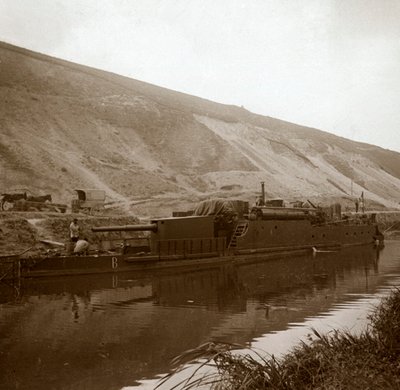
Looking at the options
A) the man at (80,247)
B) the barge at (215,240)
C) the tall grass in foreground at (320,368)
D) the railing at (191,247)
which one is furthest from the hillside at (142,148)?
the tall grass in foreground at (320,368)

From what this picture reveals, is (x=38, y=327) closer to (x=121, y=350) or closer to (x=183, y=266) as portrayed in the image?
(x=121, y=350)

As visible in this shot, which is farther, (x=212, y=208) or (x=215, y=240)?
(x=212, y=208)

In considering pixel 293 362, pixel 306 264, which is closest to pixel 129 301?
pixel 293 362

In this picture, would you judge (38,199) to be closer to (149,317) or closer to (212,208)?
(212,208)

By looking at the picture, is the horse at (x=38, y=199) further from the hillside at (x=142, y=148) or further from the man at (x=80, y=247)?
the man at (x=80, y=247)

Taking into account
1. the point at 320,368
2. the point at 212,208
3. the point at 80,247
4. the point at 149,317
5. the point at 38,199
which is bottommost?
the point at 149,317

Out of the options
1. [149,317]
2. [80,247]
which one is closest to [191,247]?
[80,247]
